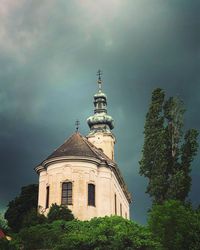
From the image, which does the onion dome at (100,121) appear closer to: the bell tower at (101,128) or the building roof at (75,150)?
the bell tower at (101,128)

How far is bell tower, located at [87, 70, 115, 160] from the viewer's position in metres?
59.6

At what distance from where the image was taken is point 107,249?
26562mm

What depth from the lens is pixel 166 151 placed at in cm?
3922

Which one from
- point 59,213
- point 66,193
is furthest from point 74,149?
point 59,213

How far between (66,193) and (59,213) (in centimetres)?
323

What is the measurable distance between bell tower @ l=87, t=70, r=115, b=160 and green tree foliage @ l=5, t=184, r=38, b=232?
456 inches

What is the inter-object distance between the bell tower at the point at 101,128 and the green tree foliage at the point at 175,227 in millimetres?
30273

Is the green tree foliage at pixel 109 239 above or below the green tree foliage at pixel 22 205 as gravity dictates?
below

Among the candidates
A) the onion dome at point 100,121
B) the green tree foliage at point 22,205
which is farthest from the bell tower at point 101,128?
the green tree foliage at point 22,205

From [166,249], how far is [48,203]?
17935 mm

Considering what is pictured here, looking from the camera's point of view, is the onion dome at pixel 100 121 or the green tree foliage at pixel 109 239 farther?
the onion dome at pixel 100 121

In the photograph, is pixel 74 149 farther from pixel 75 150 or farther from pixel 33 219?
pixel 33 219

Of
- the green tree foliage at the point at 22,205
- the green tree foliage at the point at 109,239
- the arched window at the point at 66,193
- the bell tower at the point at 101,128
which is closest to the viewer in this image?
the green tree foliage at the point at 109,239

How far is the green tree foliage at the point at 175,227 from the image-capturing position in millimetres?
27109
